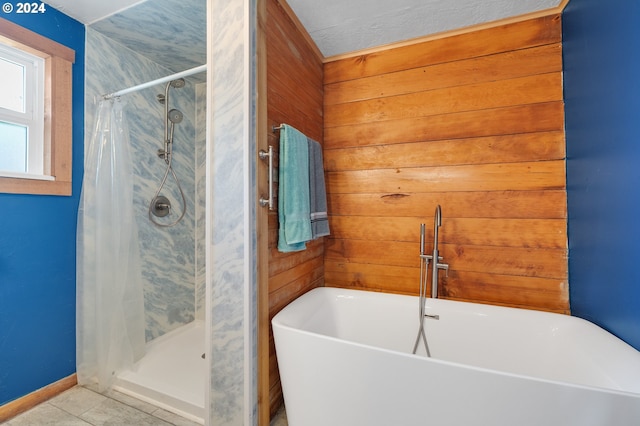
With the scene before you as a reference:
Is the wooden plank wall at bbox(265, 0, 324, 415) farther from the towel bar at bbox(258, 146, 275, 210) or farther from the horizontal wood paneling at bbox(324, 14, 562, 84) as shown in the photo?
the horizontal wood paneling at bbox(324, 14, 562, 84)

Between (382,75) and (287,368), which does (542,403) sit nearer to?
(287,368)

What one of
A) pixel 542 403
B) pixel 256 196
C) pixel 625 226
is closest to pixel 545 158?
pixel 625 226

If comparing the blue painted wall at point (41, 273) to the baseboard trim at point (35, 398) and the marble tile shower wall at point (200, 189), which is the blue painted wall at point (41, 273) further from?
the marble tile shower wall at point (200, 189)

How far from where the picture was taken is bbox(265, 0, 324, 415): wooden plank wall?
4.48 ft

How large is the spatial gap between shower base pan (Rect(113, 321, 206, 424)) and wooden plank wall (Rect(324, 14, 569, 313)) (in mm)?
Answer: 1085

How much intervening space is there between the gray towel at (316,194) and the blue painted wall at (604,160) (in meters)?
1.30

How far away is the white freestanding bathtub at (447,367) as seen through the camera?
80 centimetres

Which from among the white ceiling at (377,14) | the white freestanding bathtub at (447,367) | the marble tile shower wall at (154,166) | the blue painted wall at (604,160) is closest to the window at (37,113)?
the marble tile shower wall at (154,166)

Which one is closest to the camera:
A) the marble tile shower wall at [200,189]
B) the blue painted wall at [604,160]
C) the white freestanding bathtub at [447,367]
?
the white freestanding bathtub at [447,367]

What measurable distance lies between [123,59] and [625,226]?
3.04m

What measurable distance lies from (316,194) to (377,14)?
1.09m

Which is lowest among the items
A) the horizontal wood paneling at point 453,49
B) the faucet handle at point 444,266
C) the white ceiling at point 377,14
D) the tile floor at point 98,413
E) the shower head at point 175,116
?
the tile floor at point 98,413

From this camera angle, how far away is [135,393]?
1554mm

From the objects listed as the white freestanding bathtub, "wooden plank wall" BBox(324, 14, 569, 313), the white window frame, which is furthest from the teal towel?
the white window frame
